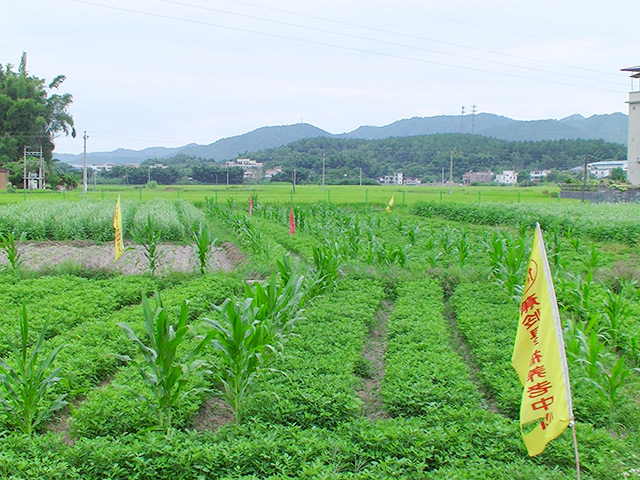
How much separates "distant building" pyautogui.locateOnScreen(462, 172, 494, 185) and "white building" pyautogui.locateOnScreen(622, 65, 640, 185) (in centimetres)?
3607

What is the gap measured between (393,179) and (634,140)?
46.2m

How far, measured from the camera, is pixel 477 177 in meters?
88.4

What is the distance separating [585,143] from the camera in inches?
3625

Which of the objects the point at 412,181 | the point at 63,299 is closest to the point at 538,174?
the point at 412,181

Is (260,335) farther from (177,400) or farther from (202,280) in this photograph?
(202,280)

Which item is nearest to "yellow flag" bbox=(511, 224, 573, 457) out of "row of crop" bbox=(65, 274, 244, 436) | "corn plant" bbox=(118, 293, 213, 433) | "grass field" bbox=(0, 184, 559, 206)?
"corn plant" bbox=(118, 293, 213, 433)

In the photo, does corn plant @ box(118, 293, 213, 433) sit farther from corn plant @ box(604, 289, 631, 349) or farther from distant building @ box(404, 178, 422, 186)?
distant building @ box(404, 178, 422, 186)

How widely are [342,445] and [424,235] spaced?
52.3 ft

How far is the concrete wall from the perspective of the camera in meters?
49.3

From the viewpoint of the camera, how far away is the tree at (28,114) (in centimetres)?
5866

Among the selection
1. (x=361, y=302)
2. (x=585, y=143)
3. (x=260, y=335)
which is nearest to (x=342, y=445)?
(x=260, y=335)

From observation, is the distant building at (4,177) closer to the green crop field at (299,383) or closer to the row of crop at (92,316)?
the green crop field at (299,383)

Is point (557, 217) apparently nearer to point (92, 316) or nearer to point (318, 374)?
point (92, 316)

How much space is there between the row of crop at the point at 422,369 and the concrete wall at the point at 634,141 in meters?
47.1
